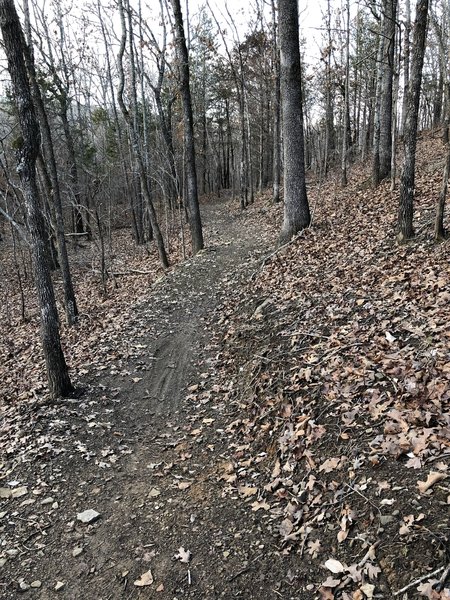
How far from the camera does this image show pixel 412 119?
717 centimetres

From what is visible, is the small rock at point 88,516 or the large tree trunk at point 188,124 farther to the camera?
the large tree trunk at point 188,124

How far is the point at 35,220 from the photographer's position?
641 cm

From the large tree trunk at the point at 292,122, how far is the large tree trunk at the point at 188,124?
14.0 ft

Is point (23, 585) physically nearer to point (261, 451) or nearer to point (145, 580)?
point (145, 580)

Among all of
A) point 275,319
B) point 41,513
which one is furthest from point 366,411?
point 41,513

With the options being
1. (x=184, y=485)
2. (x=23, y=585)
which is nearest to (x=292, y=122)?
(x=184, y=485)

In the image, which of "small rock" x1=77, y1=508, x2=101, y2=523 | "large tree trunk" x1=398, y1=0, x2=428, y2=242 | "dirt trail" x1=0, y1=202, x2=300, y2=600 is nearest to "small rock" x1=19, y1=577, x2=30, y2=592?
"dirt trail" x1=0, y1=202, x2=300, y2=600

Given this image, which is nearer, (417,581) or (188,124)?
(417,581)

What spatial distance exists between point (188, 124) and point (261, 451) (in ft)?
39.0

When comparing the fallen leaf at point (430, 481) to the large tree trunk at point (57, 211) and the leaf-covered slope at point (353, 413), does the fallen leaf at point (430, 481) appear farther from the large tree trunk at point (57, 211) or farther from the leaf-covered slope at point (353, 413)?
the large tree trunk at point (57, 211)

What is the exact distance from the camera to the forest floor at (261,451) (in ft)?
11.6

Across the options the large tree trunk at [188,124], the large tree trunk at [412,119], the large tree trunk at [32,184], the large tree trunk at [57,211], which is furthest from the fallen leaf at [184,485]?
the large tree trunk at [188,124]

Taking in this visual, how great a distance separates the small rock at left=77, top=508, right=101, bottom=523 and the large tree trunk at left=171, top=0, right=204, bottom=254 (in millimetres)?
11262

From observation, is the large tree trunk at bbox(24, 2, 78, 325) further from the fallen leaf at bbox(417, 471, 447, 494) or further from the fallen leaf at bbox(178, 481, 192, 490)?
the fallen leaf at bbox(417, 471, 447, 494)
